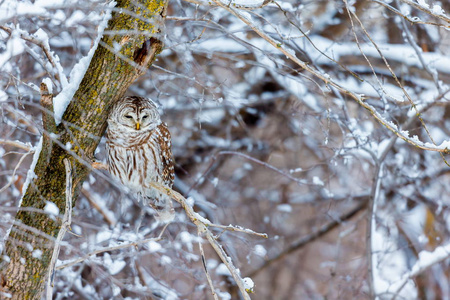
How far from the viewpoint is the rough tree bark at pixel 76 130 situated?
116 inches

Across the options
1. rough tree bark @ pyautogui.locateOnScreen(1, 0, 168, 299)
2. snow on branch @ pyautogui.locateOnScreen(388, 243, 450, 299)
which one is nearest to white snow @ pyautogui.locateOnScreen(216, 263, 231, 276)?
snow on branch @ pyautogui.locateOnScreen(388, 243, 450, 299)

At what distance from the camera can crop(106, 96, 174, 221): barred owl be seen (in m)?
3.74

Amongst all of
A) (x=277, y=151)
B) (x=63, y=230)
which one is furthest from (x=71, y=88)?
(x=277, y=151)

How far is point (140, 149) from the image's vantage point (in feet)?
13.1

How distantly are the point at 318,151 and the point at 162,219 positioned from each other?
278 cm

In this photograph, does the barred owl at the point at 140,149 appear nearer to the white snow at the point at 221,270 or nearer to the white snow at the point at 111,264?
the white snow at the point at 111,264

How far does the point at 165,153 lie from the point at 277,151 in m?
3.07

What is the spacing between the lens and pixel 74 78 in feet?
10.1

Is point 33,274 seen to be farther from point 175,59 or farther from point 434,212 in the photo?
point 434,212

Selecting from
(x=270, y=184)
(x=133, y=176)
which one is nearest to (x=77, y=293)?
(x=133, y=176)

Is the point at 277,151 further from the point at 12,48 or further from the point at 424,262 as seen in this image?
the point at 12,48

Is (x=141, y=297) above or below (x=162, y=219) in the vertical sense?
below

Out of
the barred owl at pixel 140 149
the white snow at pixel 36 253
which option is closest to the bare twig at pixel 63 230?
the white snow at pixel 36 253

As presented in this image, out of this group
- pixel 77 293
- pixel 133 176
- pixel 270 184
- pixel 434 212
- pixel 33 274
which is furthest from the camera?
pixel 270 184
